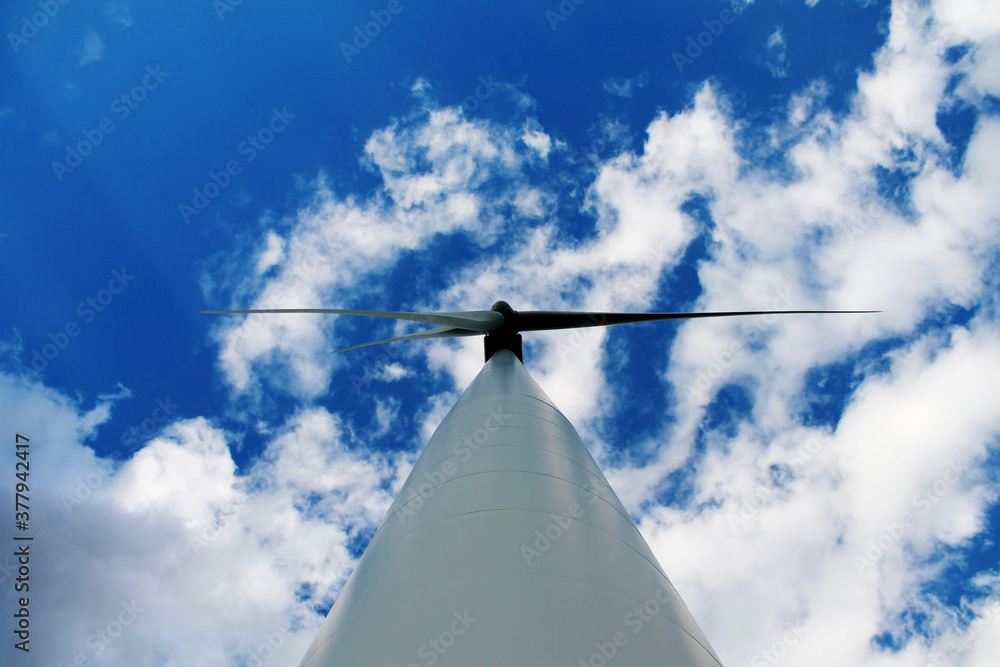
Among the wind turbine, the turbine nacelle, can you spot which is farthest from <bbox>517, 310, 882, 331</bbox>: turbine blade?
the wind turbine

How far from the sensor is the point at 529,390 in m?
11.1

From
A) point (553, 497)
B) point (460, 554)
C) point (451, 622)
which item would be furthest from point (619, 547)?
point (451, 622)

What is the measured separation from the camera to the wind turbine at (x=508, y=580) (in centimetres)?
341

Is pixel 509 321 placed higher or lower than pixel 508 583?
higher

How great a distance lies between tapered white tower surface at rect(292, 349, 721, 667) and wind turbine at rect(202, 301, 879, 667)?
11mm

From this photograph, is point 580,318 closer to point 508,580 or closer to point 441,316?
point 441,316

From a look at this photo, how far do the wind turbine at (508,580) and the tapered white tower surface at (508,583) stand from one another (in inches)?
0.4

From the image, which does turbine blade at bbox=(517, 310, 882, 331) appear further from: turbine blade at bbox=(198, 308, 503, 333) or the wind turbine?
the wind turbine

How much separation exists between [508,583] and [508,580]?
0.04 meters

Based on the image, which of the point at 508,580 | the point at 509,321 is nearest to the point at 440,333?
the point at 509,321

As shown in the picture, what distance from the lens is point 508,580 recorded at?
3.97 metres

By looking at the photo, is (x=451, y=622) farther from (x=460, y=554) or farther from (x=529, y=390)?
(x=529, y=390)

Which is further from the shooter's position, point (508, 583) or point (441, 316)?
point (441, 316)

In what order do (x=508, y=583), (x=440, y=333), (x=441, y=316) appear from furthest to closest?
1. (x=440, y=333)
2. (x=441, y=316)
3. (x=508, y=583)
